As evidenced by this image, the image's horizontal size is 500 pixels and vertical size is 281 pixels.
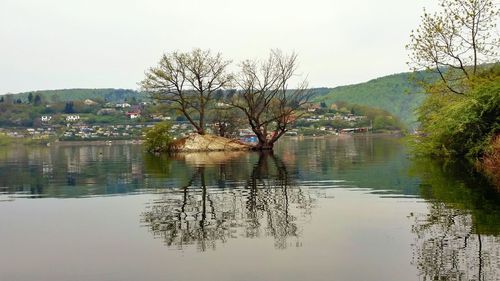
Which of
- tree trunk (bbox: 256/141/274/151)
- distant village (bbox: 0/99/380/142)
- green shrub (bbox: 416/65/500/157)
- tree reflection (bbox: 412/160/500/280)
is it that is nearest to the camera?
tree reflection (bbox: 412/160/500/280)

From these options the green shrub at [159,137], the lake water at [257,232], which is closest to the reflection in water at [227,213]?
the lake water at [257,232]

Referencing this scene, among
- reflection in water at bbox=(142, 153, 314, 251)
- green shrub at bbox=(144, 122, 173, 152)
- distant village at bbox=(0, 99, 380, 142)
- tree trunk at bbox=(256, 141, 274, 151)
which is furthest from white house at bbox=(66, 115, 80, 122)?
reflection in water at bbox=(142, 153, 314, 251)

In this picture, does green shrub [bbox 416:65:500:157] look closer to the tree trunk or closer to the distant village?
the tree trunk

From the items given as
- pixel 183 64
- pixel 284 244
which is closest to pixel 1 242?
pixel 284 244

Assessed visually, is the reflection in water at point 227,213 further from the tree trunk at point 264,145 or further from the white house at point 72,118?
the white house at point 72,118

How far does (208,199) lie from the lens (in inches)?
757

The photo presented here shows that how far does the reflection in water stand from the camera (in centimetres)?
1258

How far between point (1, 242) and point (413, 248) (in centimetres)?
990

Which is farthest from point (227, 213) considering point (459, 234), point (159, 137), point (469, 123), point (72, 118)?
point (72, 118)

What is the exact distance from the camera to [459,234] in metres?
11.8

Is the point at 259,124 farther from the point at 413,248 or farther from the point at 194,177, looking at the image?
the point at 413,248

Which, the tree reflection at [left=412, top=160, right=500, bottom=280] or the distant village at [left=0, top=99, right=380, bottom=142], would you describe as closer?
the tree reflection at [left=412, top=160, right=500, bottom=280]

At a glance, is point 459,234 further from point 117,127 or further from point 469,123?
point 117,127

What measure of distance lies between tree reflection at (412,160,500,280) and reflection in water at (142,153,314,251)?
9.78 feet
